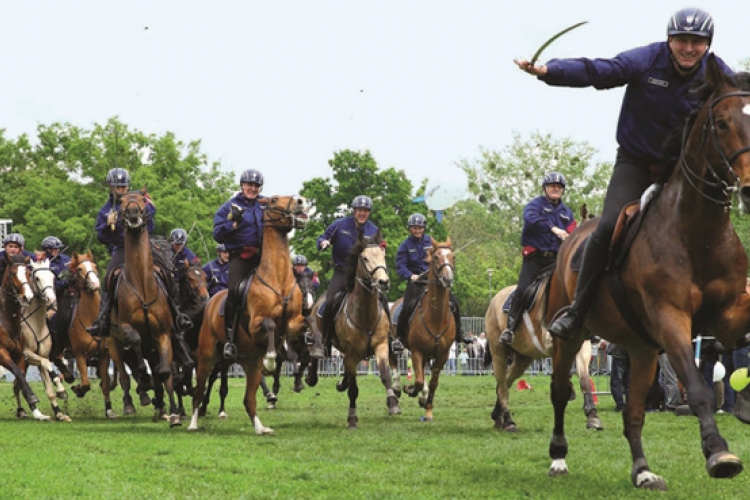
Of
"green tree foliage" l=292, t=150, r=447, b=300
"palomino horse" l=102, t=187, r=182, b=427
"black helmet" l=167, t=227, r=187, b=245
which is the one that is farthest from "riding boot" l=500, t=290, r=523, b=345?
"green tree foliage" l=292, t=150, r=447, b=300

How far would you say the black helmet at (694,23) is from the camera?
908cm

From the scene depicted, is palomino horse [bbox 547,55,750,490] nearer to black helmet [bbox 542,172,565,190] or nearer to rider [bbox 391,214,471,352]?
black helmet [bbox 542,172,565,190]

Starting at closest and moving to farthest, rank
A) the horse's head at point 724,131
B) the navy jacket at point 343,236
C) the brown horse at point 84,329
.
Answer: the horse's head at point 724,131
the navy jacket at point 343,236
the brown horse at point 84,329

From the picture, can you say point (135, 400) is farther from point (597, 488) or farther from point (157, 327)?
point (597, 488)

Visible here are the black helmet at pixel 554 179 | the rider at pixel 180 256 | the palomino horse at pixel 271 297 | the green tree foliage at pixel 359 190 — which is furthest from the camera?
the green tree foliage at pixel 359 190

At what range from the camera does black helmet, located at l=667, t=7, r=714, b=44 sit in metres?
9.08

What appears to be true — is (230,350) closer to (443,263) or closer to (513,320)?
(513,320)

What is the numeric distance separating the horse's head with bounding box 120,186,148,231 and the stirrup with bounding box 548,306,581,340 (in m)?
8.84

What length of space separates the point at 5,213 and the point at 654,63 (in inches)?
2426

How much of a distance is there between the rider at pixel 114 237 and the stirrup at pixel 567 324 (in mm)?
9396

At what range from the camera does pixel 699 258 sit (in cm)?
861

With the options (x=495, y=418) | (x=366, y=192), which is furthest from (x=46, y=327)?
(x=366, y=192)

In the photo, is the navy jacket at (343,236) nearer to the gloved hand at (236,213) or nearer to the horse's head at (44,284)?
the gloved hand at (236,213)

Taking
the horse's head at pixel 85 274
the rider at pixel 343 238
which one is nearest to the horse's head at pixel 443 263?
the rider at pixel 343 238
